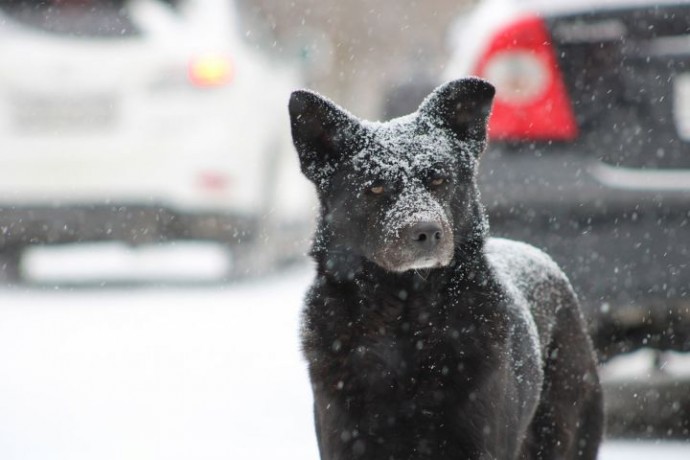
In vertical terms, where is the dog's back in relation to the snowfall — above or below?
below

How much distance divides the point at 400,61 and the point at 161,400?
52.7 feet

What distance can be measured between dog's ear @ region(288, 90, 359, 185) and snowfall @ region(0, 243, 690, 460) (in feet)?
4.37

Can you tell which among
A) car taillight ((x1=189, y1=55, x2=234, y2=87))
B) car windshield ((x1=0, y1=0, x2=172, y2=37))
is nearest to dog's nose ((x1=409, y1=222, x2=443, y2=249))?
car taillight ((x1=189, y1=55, x2=234, y2=87))

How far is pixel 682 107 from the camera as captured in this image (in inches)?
172

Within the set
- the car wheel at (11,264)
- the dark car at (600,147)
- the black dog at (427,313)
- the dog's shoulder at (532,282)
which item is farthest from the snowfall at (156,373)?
the black dog at (427,313)

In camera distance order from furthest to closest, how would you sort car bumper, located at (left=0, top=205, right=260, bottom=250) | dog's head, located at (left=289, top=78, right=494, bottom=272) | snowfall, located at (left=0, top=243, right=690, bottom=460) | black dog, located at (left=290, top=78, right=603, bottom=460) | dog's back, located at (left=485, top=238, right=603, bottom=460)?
car bumper, located at (left=0, top=205, right=260, bottom=250), snowfall, located at (left=0, top=243, right=690, bottom=460), dog's back, located at (left=485, top=238, right=603, bottom=460), dog's head, located at (left=289, top=78, right=494, bottom=272), black dog, located at (left=290, top=78, right=603, bottom=460)

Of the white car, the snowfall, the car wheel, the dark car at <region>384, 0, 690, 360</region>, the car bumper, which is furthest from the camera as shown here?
the car wheel

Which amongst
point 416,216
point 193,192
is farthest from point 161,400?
point 193,192

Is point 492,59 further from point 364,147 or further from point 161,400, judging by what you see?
point 161,400

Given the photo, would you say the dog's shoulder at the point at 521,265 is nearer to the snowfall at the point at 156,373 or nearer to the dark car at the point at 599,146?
the dark car at the point at 599,146

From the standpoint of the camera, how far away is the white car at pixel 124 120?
8.27 m

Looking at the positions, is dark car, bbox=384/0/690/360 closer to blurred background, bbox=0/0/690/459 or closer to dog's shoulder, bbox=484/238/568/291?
blurred background, bbox=0/0/690/459

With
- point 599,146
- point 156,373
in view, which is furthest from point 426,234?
point 156,373

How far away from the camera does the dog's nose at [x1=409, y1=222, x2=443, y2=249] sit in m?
3.24
